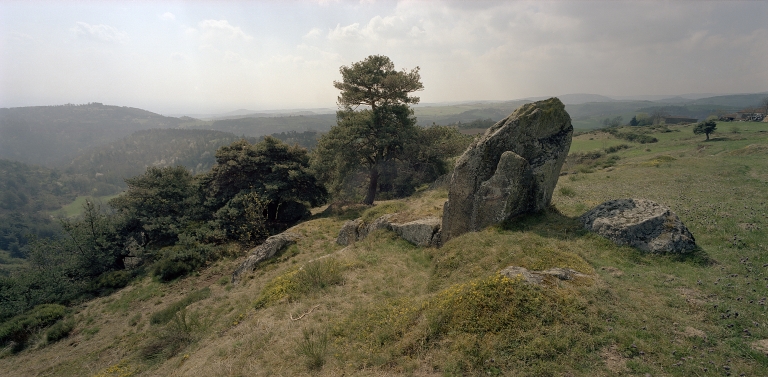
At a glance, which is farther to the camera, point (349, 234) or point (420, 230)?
point (349, 234)

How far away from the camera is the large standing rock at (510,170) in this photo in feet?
43.8

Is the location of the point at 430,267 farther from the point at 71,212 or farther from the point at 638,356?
the point at 71,212

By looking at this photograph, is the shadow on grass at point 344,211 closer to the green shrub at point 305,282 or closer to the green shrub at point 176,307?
the green shrub at point 176,307

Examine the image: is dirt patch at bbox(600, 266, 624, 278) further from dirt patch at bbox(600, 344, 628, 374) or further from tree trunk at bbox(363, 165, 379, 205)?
tree trunk at bbox(363, 165, 379, 205)

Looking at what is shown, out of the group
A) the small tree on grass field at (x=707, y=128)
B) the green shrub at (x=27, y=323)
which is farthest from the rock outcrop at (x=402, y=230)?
the small tree on grass field at (x=707, y=128)

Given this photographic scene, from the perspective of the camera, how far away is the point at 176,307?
1644cm

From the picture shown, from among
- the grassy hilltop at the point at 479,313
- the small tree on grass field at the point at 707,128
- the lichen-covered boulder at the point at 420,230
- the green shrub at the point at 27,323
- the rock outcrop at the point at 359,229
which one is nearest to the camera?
the grassy hilltop at the point at 479,313

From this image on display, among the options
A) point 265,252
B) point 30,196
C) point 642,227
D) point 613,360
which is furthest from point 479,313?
point 30,196

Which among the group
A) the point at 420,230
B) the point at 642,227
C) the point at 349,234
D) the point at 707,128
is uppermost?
the point at 707,128

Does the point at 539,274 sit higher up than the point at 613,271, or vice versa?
the point at 539,274

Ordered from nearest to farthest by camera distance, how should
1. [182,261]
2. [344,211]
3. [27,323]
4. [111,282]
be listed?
[27,323], [182,261], [111,282], [344,211]

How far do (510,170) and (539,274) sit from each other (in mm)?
5694

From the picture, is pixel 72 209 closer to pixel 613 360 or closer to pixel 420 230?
pixel 420 230

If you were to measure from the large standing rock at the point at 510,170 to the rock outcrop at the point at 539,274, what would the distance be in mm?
4640
